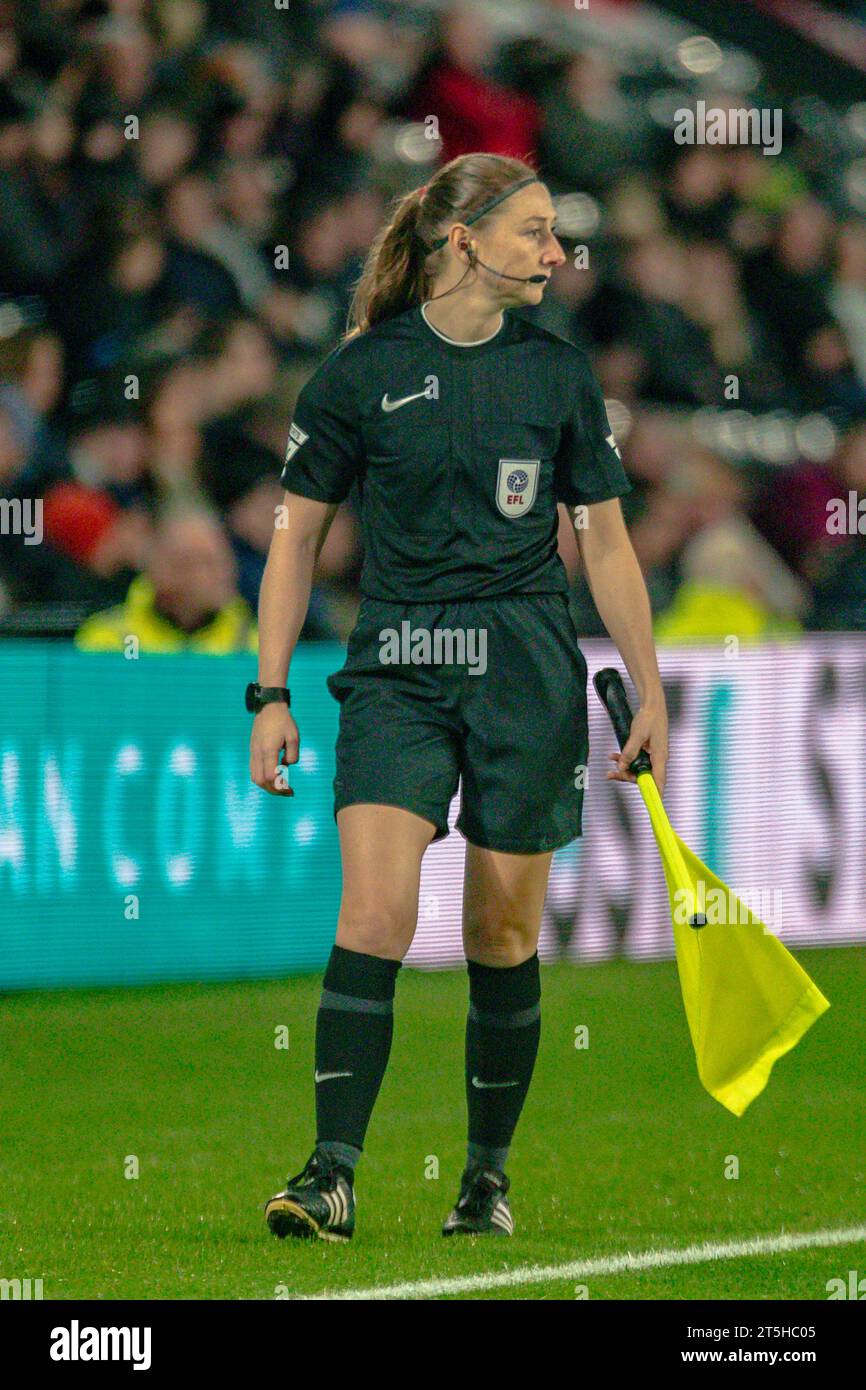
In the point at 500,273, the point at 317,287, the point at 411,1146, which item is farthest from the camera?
the point at 317,287

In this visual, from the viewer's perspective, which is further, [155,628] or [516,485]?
[155,628]

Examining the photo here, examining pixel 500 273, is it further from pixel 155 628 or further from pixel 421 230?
pixel 155 628

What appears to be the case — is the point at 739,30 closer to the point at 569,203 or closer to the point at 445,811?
the point at 569,203

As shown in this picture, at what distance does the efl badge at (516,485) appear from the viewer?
13.3 feet

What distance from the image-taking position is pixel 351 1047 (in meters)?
3.98

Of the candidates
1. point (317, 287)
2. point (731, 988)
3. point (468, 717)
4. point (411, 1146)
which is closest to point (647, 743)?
point (468, 717)

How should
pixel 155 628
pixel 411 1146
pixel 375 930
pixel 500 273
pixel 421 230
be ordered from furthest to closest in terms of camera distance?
1. pixel 155 628
2. pixel 411 1146
3. pixel 421 230
4. pixel 500 273
5. pixel 375 930

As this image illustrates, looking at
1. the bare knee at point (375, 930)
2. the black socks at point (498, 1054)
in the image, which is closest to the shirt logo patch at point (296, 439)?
the bare knee at point (375, 930)

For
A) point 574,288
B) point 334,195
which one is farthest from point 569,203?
point 334,195

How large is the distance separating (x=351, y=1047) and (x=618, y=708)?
818 mm

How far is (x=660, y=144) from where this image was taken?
448 inches

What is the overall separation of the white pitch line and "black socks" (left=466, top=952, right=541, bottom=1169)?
1.07 feet

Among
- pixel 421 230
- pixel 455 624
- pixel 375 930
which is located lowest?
pixel 375 930

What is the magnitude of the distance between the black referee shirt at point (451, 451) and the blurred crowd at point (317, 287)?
147 inches
